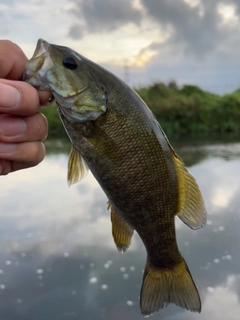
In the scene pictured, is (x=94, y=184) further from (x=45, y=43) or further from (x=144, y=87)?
(x=144, y=87)

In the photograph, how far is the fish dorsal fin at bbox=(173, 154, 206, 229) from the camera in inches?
66.0

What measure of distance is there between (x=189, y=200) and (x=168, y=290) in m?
0.47

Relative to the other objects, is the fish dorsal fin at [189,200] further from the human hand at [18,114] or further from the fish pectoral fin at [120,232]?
the human hand at [18,114]

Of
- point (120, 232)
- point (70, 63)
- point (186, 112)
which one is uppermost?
point (70, 63)

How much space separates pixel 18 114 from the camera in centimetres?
169

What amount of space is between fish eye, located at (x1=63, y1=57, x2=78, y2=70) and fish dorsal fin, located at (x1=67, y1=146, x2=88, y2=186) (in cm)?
37

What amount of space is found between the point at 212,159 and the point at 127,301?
31.0 ft

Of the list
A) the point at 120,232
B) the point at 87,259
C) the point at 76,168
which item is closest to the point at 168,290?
the point at 120,232

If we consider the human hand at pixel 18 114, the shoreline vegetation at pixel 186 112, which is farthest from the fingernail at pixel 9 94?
the shoreline vegetation at pixel 186 112

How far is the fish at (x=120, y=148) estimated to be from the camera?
152 cm

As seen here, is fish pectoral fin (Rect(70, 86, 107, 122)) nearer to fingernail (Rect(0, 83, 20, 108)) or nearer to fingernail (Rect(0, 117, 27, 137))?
fingernail (Rect(0, 83, 20, 108))

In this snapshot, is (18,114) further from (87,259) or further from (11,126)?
(87,259)

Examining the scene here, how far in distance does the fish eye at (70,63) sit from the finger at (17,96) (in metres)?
0.17

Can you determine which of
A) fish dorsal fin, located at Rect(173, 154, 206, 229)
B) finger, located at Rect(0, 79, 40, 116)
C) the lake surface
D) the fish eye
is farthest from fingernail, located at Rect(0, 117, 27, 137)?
the lake surface
